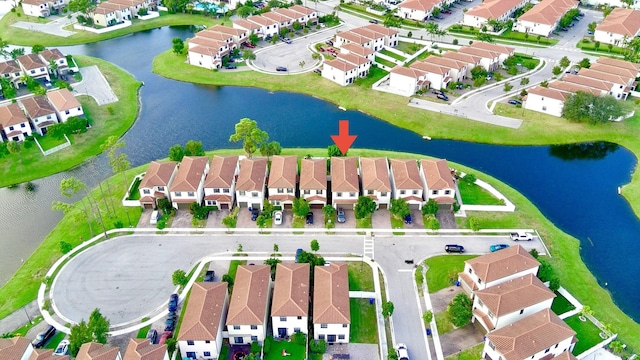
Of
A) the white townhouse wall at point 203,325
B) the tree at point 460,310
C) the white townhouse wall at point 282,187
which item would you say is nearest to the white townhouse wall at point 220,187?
the white townhouse wall at point 282,187

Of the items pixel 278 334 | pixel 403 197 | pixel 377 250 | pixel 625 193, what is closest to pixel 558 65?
pixel 625 193

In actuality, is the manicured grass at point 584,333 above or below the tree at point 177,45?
below

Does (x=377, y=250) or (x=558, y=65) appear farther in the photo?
(x=558, y=65)

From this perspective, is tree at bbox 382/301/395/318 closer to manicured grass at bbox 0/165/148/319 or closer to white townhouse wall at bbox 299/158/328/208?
white townhouse wall at bbox 299/158/328/208

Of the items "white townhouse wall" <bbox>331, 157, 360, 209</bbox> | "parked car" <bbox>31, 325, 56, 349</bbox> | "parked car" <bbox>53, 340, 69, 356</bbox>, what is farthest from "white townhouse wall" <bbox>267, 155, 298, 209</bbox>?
"parked car" <bbox>31, 325, 56, 349</bbox>

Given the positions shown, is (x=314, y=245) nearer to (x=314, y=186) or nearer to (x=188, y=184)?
(x=314, y=186)

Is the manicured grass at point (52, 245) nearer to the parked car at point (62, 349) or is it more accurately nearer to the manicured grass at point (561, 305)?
the parked car at point (62, 349)

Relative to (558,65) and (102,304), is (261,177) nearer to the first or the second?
(102,304)
